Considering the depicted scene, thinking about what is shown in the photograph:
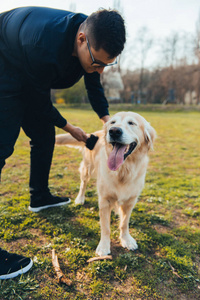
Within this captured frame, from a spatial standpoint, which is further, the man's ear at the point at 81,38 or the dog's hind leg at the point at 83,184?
the dog's hind leg at the point at 83,184

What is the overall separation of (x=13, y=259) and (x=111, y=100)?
2479 cm

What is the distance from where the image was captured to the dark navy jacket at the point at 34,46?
1.59 metres

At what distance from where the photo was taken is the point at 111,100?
84.1 ft

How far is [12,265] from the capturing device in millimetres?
1827

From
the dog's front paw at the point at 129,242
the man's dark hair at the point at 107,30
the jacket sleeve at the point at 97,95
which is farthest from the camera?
the jacket sleeve at the point at 97,95

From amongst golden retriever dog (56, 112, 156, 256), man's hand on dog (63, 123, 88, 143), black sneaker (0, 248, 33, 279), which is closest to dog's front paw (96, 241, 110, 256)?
golden retriever dog (56, 112, 156, 256)

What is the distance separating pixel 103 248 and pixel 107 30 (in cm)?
191

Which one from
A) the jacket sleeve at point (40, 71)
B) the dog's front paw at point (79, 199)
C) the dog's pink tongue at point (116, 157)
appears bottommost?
the dog's front paw at point (79, 199)

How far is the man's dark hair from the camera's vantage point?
1.51 meters

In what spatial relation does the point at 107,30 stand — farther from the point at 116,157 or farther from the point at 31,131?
the point at 31,131

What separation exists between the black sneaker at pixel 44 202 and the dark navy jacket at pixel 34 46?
4.71 feet

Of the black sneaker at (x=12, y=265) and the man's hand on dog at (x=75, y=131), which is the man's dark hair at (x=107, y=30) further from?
the black sneaker at (x=12, y=265)

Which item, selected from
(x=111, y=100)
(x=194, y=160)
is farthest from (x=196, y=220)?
(x=111, y=100)

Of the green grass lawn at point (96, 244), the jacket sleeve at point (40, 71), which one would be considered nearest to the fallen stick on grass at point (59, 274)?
the green grass lawn at point (96, 244)
